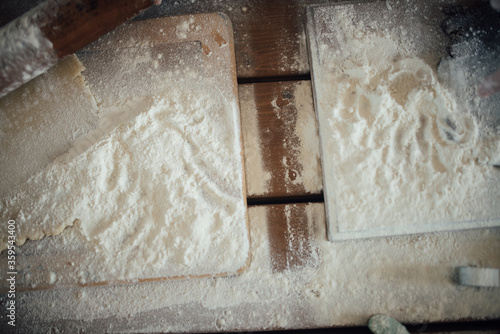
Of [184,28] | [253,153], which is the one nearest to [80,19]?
[184,28]

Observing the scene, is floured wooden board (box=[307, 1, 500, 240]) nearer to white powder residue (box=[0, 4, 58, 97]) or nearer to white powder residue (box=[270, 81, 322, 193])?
white powder residue (box=[270, 81, 322, 193])

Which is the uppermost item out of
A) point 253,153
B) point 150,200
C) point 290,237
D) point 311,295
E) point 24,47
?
point 24,47

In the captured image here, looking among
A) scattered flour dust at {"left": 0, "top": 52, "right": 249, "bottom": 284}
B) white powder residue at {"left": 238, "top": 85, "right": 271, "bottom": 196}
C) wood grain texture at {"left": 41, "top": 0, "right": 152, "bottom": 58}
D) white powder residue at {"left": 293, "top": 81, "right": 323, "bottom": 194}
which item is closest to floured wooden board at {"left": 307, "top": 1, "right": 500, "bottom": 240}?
white powder residue at {"left": 293, "top": 81, "right": 323, "bottom": 194}

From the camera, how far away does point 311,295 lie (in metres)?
0.86

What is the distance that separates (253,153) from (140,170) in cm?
33

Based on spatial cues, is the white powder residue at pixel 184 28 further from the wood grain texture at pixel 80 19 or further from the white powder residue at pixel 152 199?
the white powder residue at pixel 152 199

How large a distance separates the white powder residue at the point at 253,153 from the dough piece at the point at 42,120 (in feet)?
1.48

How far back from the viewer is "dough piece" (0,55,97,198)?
860 mm

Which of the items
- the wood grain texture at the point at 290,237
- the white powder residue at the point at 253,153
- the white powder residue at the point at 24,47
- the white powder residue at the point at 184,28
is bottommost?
the wood grain texture at the point at 290,237

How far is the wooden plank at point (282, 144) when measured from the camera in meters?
A: 0.90

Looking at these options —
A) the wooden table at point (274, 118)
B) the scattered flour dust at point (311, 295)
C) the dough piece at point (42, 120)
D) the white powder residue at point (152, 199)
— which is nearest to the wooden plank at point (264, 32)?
the wooden table at point (274, 118)

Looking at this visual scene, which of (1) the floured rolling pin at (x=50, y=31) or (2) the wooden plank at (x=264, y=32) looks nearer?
(1) the floured rolling pin at (x=50, y=31)

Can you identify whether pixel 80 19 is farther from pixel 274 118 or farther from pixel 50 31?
pixel 274 118

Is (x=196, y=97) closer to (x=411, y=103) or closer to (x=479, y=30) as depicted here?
(x=411, y=103)
